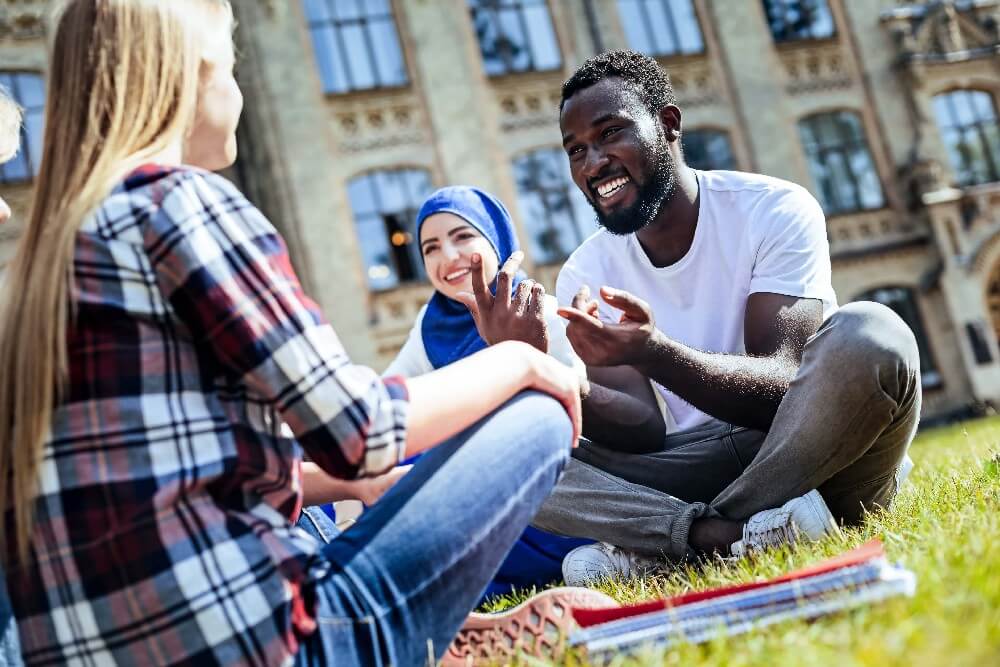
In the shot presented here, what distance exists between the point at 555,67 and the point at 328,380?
15.7 meters

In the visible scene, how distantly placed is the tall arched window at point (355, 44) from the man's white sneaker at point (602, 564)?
13350 millimetres

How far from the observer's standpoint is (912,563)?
194 centimetres

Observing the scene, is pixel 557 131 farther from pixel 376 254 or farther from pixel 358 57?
pixel 376 254

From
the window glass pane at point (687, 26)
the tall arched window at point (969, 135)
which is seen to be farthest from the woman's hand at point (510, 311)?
the tall arched window at point (969, 135)

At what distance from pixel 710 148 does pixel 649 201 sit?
14.0 m

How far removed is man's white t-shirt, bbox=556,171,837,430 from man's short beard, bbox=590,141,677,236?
82mm

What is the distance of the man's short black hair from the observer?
3963 mm

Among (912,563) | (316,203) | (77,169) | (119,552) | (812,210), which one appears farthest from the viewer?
(316,203)

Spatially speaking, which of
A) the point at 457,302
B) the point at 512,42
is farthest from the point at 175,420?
the point at 512,42

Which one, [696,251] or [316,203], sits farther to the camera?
[316,203]

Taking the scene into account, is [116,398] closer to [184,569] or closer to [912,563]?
[184,569]

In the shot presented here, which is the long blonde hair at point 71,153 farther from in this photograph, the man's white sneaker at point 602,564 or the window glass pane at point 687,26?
the window glass pane at point 687,26

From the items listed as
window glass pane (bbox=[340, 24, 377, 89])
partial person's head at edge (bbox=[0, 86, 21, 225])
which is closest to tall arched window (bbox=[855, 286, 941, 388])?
window glass pane (bbox=[340, 24, 377, 89])

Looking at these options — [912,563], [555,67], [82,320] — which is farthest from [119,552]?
[555,67]
